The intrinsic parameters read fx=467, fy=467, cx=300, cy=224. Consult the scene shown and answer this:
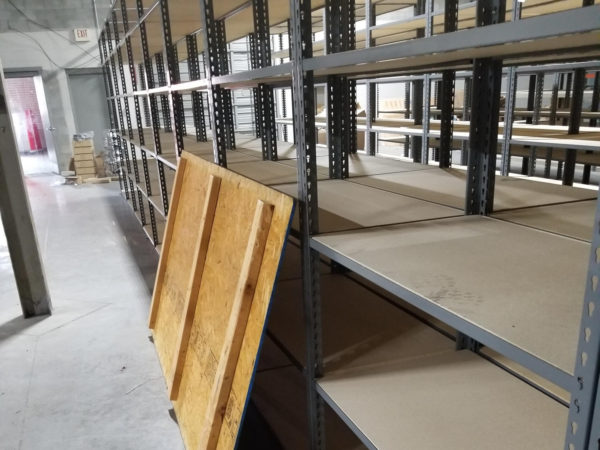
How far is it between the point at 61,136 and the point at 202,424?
10163 millimetres

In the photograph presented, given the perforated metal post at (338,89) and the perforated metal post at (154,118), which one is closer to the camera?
the perforated metal post at (338,89)

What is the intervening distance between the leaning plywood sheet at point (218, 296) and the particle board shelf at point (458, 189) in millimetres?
639

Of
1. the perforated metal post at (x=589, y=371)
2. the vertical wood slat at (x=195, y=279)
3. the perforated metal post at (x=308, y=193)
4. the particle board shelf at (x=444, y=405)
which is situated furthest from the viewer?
the vertical wood slat at (x=195, y=279)

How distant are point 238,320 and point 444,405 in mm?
758

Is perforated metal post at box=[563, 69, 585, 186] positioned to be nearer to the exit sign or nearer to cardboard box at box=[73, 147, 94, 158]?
cardboard box at box=[73, 147, 94, 158]

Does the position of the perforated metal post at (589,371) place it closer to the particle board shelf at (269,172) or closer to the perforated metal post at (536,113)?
the particle board shelf at (269,172)

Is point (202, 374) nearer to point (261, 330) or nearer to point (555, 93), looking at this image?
point (261, 330)

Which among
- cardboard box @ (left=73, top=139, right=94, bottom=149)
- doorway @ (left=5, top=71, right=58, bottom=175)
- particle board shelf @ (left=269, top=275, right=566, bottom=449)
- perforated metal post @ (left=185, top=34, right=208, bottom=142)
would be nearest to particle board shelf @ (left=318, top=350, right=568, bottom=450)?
particle board shelf @ (left=269, top=275, right=566, bottom=449)

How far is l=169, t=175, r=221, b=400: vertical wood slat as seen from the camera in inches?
92.3

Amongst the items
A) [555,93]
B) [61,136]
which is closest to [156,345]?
[555,93]

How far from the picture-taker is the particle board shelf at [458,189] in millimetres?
1713

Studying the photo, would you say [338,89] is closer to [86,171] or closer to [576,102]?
[576,102]

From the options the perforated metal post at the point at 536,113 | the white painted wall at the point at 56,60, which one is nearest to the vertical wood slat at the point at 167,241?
the perforated metal post at the point at 536,113

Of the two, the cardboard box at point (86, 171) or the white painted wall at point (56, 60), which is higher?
the white painted wall at point (56, 60)
